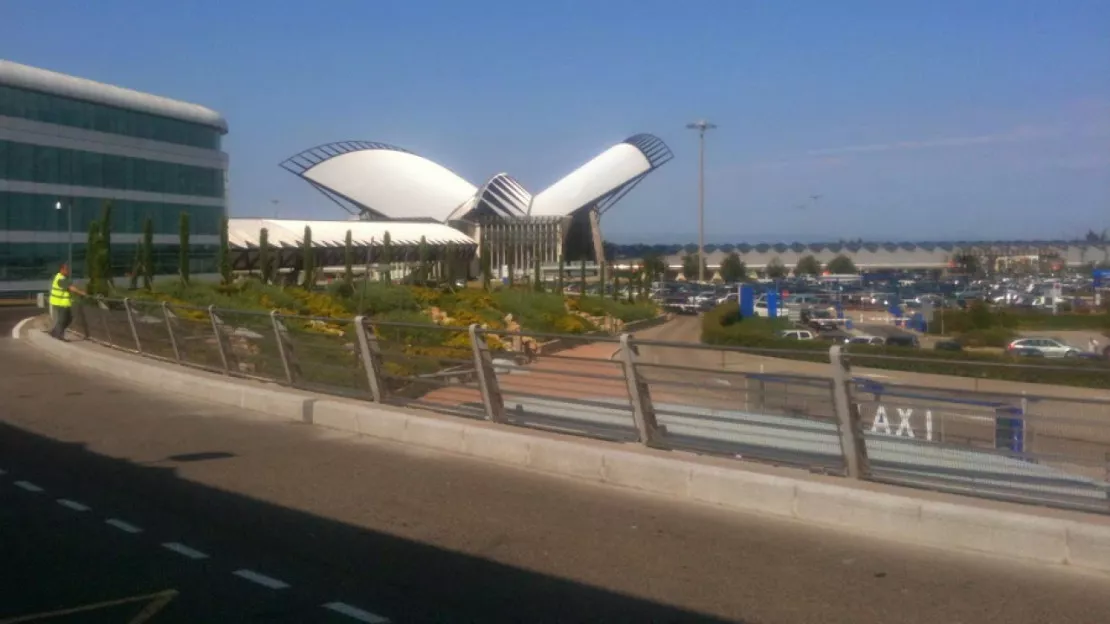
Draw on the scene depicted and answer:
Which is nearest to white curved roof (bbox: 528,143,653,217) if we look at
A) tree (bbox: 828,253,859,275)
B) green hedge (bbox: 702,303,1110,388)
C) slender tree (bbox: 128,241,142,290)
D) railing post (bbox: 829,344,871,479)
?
tree (bbox: 828,253,859,275)

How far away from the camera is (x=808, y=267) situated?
91875 mm

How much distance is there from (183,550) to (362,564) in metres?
1.32

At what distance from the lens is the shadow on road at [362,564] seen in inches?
259

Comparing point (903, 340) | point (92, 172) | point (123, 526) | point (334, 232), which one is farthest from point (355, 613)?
point (334, 232)

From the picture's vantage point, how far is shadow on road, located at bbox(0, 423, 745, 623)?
6.58 m

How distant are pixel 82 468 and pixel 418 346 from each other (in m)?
3.93

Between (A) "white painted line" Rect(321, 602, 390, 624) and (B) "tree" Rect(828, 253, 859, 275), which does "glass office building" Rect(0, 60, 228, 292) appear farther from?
(A) "white painted line" Rect(321, 602, 390, 624)

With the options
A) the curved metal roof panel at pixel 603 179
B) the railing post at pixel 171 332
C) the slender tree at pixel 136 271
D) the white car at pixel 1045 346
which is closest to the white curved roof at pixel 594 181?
the curved metal roof panel at pixel 603 179

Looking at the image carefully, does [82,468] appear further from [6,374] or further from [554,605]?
[6,374]

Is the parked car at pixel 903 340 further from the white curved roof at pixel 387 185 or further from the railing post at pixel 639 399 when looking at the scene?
the white curved roof at pixel 387 185

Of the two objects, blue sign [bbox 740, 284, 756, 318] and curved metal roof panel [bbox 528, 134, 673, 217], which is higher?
curved metal roof panel [bbox 528, 134, 673, 217]

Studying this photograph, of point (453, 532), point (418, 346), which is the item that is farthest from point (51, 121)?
point (453, 532)

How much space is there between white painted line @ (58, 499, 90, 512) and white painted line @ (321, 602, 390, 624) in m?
3.43

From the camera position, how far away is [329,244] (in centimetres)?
7481
